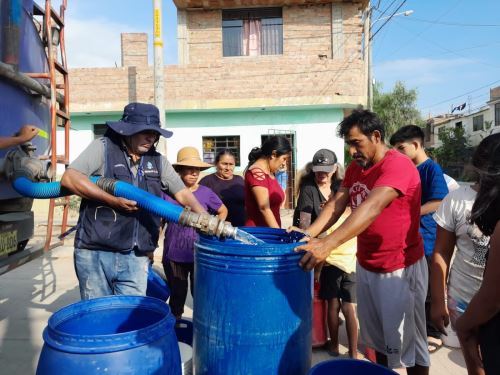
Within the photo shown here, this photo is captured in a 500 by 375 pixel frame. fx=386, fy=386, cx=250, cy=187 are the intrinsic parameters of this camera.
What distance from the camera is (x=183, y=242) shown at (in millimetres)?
3176

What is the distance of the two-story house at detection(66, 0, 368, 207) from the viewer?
1062 cm

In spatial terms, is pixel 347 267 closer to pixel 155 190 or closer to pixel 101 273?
pixel 155 190

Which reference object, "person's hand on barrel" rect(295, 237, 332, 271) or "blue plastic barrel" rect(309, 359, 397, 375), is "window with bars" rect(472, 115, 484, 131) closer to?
"blue plastic barrel" rect(309, 359, 397, 375)

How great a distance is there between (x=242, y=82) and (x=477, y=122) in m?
33.3

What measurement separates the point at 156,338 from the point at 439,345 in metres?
2.73

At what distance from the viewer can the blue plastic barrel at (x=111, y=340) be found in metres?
1.40

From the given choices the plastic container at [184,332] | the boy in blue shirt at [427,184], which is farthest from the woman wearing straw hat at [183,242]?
the boy in blue shirt at [427,184]

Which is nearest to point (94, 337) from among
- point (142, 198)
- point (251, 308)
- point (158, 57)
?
point (251, 308)

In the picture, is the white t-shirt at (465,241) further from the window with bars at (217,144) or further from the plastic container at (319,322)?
the window with bars at (217,144)

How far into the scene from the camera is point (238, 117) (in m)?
10.9

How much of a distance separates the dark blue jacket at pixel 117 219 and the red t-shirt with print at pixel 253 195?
103cm

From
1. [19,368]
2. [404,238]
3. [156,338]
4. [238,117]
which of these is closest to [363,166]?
[404,238]

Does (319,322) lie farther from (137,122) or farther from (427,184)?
(137,122)

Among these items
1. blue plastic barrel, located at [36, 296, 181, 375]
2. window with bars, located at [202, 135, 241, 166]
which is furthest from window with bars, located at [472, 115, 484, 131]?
blue plastic barrel, located at [36, 296, 181, 375]
